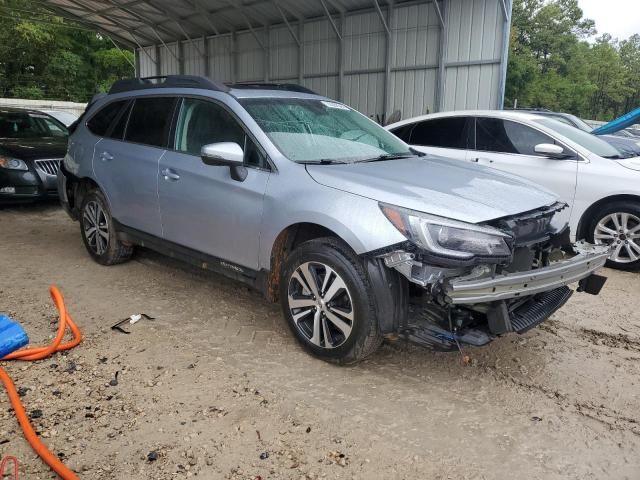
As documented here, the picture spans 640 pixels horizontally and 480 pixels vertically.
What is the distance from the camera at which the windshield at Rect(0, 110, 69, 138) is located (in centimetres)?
873

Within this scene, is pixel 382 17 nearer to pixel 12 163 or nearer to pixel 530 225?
pixel 12 163

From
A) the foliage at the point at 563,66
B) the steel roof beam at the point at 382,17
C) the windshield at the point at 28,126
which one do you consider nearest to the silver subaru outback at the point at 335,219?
the windshield at the point at 28,126

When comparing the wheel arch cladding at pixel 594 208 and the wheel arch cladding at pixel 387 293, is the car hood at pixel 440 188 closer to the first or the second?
the wheel arch cladding at pixel 387 293

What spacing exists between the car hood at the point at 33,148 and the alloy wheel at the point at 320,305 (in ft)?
20.7

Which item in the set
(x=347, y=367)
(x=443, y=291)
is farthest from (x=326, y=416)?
(x=443, y=291)

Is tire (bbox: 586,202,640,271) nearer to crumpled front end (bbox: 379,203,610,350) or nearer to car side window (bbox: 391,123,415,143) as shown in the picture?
crumpled front end (bbox: 379,203,610,350)

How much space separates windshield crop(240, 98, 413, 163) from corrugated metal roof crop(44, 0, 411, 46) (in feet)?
31.5

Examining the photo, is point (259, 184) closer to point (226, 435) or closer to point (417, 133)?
point (226, 435)

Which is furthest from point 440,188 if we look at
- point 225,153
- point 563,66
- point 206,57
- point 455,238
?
point 563,66

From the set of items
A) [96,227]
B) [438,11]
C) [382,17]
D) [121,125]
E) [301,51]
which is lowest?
[96,227]

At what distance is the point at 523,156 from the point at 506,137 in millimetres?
377

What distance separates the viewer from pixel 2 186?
748cm

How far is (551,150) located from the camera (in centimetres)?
553

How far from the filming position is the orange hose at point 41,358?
2271 mm
